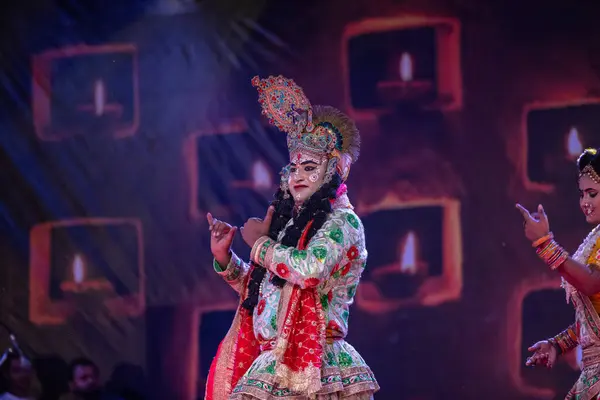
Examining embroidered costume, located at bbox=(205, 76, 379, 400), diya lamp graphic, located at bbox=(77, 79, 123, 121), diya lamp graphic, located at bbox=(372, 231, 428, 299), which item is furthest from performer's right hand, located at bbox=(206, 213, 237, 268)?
diya lamp graphic, located at bbox=(77, 79, 123, 121)

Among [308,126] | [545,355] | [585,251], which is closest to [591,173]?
[585,251]

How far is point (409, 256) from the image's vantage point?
187 inches

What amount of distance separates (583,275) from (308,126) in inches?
45.5

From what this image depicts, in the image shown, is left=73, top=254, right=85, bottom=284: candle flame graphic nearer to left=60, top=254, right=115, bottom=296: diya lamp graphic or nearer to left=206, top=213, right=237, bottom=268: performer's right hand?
left=60, top=254, right=115, bottom=296: diya lamp graphic

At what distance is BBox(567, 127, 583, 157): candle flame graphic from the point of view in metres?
4.55

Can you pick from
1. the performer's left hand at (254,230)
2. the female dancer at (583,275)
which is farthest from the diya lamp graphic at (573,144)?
the performer's left hand at (254,230)

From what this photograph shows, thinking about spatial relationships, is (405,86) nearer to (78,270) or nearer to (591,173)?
(591,173)

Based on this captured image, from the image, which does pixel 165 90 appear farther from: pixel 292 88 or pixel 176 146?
pixel 292 88

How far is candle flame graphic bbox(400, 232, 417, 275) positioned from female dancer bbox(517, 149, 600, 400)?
130cm

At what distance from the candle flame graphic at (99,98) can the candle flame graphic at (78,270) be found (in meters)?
0.87

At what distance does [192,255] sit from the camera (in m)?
5.17

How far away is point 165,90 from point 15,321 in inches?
65.4

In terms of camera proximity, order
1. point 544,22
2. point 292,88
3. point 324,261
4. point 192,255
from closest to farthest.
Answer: point 324,261
point 292,88
point 544,22
point 192,255

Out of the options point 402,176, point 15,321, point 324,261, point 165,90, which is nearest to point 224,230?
point 324,261
